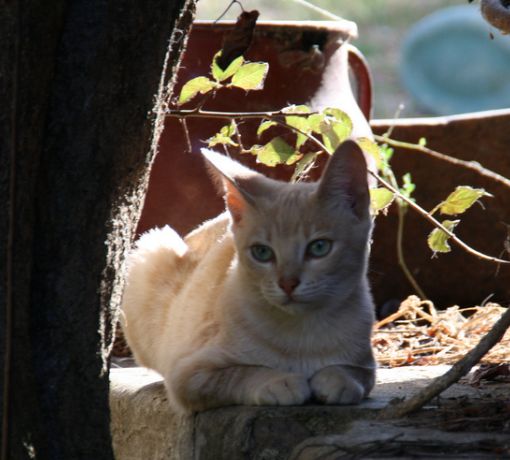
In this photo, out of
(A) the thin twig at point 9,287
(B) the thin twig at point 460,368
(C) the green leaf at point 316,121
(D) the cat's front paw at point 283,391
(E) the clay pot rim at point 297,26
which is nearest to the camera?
(A) the thin twig at point 9,287

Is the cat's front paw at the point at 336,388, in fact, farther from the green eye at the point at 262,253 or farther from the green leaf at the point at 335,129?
the green leaf at the point at 335,129

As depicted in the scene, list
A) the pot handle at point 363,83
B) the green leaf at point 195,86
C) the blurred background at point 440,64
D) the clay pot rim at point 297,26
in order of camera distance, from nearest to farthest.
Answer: the green leaf at point 195,86 < the clay pot rim at point 297,26 < the pot handle at point 363,83 < the blurred background at point 440,64

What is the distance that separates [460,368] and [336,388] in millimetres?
430

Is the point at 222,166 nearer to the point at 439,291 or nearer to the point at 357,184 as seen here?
the point at 357,184

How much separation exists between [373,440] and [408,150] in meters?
3.12

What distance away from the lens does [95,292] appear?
2238 mm

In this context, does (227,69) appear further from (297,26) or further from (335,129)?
(297,26)

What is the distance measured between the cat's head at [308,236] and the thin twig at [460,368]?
0.43 metres

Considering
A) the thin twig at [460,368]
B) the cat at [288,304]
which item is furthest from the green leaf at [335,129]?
the thin twig at [460,368]

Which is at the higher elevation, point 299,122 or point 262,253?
point 299,122

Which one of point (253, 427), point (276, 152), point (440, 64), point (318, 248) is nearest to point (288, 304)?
point (318, 248)

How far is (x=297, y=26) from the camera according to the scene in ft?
13.0

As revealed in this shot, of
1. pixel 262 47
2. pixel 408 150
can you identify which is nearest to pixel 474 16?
pixel 408 150

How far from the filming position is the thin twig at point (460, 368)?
2.23m
